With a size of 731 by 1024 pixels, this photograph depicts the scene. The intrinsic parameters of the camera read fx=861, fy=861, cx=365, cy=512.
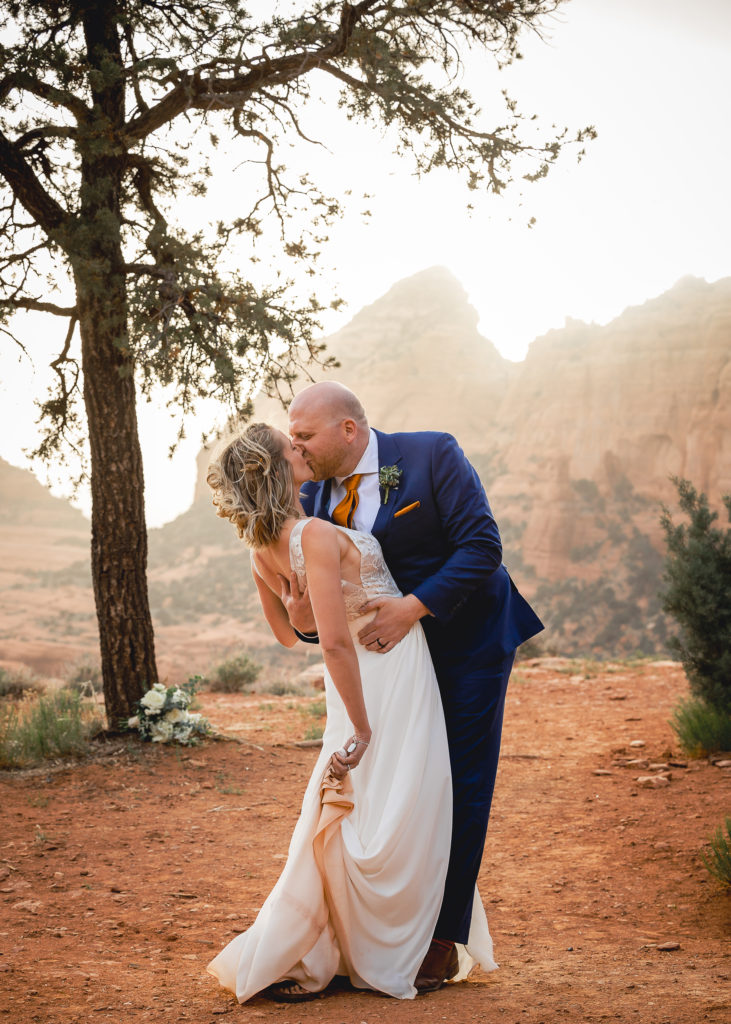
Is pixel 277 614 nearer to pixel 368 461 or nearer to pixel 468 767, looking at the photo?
pixel 368 461

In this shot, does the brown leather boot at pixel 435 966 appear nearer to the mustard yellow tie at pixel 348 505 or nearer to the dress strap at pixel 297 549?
the dress strap at pixel 297 549

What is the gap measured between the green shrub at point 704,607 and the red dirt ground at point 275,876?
667mm

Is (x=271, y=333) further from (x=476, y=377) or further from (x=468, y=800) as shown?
(x=476, y=377)

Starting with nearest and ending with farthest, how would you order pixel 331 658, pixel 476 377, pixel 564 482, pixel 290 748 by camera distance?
pixel 331 658, pixel 290 748, pixel 564 482, pixel 476 377

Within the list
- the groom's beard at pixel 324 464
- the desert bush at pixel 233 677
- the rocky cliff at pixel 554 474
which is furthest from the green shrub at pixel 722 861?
the rocky cliff at pixel 554 474

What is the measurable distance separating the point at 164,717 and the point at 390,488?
16.7 ft

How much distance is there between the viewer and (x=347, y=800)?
2.81 metres

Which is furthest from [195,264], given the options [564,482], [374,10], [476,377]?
[476,377]

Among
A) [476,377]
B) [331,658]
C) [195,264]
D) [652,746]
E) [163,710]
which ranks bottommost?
[652,746]

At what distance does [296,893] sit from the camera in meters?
2.75

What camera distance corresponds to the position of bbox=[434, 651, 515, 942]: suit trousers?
9.64ft

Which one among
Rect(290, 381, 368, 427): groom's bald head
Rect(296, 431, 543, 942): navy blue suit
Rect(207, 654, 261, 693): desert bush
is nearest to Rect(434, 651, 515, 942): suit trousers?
Rect(296, 431, 543, 942): navy blue suit

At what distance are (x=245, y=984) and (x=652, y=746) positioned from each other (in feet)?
18.7

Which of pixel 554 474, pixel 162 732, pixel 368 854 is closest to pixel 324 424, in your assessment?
pixel 368 854
